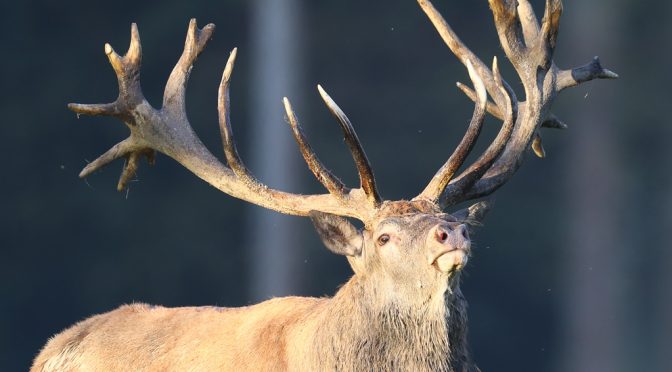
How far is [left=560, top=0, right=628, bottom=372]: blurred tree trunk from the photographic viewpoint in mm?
17031

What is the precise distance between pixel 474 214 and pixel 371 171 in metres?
0.48

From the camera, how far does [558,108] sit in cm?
1742

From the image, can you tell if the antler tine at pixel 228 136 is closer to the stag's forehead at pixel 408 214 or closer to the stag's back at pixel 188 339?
the stag's back at pixel 188 339

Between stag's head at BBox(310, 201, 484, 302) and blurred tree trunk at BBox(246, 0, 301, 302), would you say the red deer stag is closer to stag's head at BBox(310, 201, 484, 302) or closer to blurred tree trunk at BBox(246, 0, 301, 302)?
stag's head at BBox(310, 201, 484, 302)

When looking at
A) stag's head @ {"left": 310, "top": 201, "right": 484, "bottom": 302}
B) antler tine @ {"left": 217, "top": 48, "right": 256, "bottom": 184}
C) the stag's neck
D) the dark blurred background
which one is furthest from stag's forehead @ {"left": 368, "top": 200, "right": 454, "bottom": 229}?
the dark blurred background

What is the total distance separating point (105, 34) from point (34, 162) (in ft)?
5.60

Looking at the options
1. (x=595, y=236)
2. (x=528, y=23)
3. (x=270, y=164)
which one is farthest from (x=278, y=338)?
(x=595, y=236)

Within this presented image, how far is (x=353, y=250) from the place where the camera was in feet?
19.2

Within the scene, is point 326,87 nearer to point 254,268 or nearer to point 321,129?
point 321,129

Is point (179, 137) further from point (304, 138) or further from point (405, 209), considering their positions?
point (405, 209)

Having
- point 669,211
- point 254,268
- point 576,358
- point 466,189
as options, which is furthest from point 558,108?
point 466,189

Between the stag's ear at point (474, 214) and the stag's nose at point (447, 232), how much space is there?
0.47 metres

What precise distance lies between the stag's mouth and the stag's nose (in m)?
0.04

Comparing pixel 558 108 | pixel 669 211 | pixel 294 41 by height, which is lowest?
pixel 669 211
